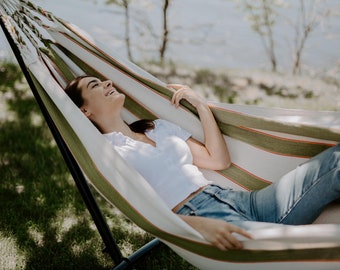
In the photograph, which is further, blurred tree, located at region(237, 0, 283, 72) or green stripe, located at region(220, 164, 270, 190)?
blurred tree, located at region(237, 0, 283, 72)

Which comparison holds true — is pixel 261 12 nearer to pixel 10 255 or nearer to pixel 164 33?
pixel 164 33

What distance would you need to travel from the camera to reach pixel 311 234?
128cm

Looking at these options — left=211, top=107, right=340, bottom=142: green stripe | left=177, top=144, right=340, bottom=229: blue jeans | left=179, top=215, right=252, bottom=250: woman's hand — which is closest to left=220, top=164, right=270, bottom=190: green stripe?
left=177, top=144, right=340, bottom=229: blue jeans

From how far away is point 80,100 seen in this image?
2.03 metres

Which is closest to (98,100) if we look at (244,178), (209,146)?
(209,146)

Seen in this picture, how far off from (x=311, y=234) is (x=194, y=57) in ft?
22.8

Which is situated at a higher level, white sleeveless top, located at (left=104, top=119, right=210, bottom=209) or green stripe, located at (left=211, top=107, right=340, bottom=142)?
green stripe, located at (left=211, top=107, right=340, bottom=142)

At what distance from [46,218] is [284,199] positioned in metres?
1.48

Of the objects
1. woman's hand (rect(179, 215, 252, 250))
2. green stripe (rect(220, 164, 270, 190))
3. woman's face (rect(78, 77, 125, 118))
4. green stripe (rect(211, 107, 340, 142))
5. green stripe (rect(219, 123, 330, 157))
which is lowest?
green stripe (rect(220, 164, 270, 190))

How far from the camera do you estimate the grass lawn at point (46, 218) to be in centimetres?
216

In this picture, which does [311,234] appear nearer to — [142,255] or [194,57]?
[142,255]

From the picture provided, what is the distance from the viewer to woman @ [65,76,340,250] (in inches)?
62.5

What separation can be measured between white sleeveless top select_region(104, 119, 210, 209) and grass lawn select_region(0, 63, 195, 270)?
56cm

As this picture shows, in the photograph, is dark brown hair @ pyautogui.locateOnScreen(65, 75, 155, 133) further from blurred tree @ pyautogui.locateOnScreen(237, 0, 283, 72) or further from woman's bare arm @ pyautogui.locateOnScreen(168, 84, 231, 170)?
blurred tree @ pyautogui.locateOnScreen(237, 0, 283, 72)
